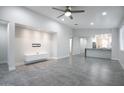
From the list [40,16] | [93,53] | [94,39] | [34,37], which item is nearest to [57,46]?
[34,37]

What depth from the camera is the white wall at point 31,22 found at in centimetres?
460

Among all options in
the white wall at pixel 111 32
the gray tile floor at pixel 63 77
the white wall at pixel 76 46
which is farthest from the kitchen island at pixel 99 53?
the gray tile floor at pixel 63 77

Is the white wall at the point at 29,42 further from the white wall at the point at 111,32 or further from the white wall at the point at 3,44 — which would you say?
the white wall at the point at 111,32

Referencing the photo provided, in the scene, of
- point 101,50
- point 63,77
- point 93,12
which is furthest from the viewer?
point 101,50

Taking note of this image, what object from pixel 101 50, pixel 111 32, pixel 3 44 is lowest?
pixel 101 50

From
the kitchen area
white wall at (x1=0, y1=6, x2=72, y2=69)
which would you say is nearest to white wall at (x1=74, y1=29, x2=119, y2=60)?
the kitchen area

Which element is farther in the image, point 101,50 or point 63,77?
point 101,50

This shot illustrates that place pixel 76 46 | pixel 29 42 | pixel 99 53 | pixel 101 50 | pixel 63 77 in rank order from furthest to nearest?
1. pixel 76 46
2. pixel 99 53
3. pixel 101 50
4. pixel 29 42
5. pixel 63 77

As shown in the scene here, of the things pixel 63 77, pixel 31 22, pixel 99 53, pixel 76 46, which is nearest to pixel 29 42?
pixel 31 22

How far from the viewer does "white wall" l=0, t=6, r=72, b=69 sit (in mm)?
4602

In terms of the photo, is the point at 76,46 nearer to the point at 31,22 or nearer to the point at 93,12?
the point at 93,12

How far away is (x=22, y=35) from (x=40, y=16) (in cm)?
176

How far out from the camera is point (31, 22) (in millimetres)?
5824

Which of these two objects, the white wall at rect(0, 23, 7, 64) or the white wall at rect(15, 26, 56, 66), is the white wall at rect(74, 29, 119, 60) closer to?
the white wall at rect(15, 26, 56, 66)
